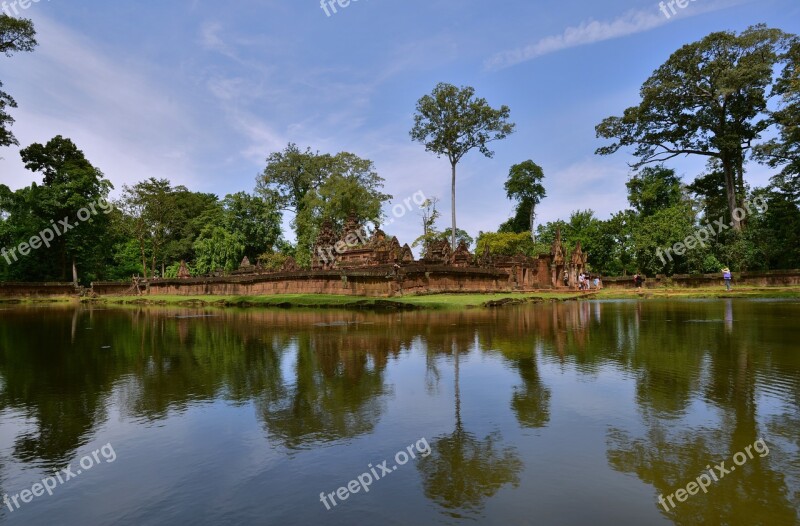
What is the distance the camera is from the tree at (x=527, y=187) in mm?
72312

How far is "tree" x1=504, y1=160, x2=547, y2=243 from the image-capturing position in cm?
7231

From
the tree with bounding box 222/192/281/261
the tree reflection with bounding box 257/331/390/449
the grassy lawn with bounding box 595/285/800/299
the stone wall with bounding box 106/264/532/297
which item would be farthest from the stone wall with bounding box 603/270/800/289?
the tree with bounding box 222/192/281/261

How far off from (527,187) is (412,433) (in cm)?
7178

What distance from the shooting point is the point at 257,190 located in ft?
185

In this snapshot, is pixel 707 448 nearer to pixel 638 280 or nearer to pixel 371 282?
pixel 371 282

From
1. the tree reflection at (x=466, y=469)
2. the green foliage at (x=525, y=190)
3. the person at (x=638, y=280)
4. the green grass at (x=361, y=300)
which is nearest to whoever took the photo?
the tree reflection at (x=466, y=469)

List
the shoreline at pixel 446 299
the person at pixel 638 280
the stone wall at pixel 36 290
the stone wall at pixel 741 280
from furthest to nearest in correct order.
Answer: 1. the stone wall at pixel 36 290
2. the person at pixel 638 280
3. the stone wall at pixel 741 280
4. the shoreline at pixel 446 299

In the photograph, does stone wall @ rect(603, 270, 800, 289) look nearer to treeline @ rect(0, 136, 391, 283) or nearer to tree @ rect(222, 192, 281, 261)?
treeline @ rect(0, 136, 391, 283)

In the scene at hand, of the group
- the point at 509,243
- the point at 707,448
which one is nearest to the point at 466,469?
the point at 707,448

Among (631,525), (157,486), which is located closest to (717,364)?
(631,525)

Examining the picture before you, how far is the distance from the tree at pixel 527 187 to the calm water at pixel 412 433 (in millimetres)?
65293

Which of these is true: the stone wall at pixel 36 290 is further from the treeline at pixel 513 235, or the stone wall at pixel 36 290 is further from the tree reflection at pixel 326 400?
the tree reflection at pixel 326 400

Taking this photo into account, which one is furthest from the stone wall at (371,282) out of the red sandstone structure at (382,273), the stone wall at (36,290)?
the stone wall at (36,290)

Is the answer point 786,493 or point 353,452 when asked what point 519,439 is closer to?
point 353,452
